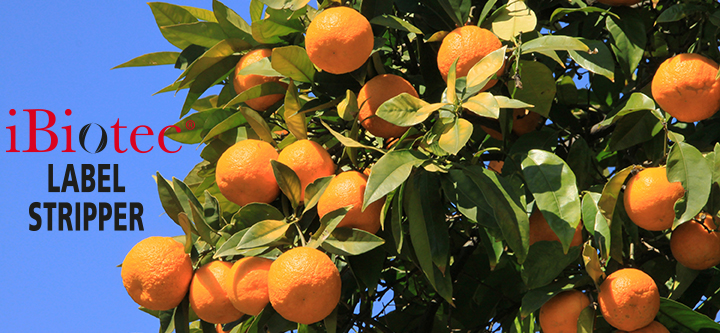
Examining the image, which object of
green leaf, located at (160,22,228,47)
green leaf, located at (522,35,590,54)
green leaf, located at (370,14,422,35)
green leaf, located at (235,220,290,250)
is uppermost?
green leaf, located at (522,35,590,54)

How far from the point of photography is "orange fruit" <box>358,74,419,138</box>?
1.25 metres

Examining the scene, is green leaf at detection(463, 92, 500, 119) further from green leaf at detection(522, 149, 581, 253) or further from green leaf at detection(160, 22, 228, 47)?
green leaf at detection(160, 22, 228, 47)

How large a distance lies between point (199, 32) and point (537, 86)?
2.64 ft

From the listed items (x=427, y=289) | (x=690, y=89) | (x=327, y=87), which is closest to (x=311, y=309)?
(x=327, y=87)

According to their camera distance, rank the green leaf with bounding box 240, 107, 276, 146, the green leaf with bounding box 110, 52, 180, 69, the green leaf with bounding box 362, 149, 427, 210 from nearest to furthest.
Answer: the green leaf with bounding box 362, 149, 427, 210 < the green leaf with bounding box 240, 107, 276, 146 < the green leaf with bounding box 110, 52, 180, 69

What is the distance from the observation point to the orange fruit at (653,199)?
3.93 ft

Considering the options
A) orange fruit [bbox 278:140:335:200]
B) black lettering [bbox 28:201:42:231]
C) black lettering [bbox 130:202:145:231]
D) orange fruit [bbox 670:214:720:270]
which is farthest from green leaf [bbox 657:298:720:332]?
black lettering [bbox 28:201:42:231]

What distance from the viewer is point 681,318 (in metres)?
1.23

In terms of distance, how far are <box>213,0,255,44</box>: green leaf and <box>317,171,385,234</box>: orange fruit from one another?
499 mm

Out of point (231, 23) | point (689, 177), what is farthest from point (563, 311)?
point (231, 23)

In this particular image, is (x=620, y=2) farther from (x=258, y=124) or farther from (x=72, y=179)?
(x=72, y=179)

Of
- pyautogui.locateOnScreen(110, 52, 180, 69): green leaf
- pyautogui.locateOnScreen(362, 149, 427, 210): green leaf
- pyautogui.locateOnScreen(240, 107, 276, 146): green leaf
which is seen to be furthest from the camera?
pyautogui.locateOnScreen(110, 52, 180, 69): green leaf

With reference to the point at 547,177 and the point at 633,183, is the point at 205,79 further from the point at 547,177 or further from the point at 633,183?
the point at 633,183

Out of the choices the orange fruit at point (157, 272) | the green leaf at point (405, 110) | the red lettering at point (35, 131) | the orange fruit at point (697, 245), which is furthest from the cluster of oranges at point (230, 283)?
the red lettering at point (35, 131)
